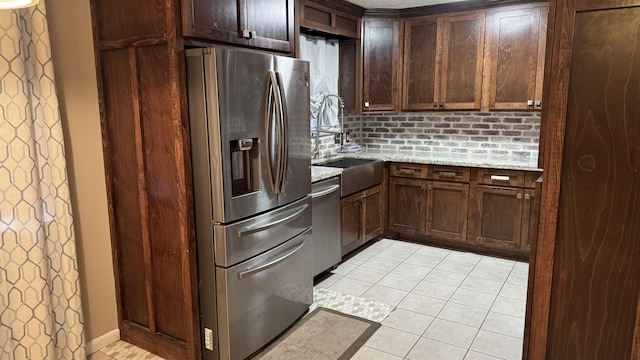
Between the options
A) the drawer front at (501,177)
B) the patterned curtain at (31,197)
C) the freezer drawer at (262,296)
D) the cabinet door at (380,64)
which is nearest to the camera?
the patterned curtain at (31,197)

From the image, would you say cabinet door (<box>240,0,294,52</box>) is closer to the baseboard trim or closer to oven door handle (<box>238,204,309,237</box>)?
oven door handle (<box>238,204,309,237</box>)

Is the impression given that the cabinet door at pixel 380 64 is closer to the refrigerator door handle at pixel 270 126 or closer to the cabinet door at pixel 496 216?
the cabinet door at pixel 496 216

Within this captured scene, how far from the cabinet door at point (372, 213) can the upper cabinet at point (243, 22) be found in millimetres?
1983

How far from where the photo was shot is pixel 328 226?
3736 mm

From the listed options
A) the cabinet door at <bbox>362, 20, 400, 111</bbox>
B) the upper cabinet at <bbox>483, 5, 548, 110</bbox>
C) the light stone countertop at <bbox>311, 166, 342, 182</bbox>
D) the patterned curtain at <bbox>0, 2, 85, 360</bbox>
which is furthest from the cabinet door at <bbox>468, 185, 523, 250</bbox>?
the patterned curtain at <bbox>0, 2, 85, 360</bbox>

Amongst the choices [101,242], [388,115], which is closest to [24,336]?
[101,242]

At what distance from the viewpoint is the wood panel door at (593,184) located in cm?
154

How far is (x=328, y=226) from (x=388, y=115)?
82.3 inches

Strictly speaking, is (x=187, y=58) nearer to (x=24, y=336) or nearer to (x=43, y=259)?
(x=43, y=259)

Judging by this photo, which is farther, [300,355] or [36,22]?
[300,355]

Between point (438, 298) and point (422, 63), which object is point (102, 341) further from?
point (422, 63)

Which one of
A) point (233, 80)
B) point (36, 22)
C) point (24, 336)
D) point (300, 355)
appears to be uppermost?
point (36, 22)

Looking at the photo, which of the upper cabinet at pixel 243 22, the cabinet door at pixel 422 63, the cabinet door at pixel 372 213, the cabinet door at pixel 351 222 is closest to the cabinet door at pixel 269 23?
the upper cabinet at pixel 243 22

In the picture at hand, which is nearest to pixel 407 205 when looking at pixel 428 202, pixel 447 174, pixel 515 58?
pixel 428 202
